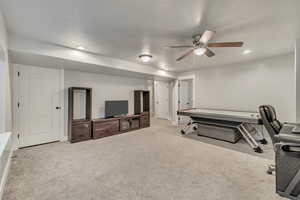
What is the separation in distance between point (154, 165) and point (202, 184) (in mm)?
830

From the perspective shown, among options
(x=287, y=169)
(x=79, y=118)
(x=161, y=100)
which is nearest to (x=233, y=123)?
(x=287, y=169)

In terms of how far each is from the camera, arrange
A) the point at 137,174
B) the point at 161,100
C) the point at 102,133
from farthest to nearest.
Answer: the point at 161,100
the point at 102,133
the point at 137,174

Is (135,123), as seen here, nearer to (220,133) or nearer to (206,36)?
(220,133)

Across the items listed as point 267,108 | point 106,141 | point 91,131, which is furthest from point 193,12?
point 91,131

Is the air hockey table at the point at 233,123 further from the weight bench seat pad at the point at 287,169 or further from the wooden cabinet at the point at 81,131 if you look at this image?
the wooden cabinet at the point at 81,131

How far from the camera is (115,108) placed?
462 centimetres

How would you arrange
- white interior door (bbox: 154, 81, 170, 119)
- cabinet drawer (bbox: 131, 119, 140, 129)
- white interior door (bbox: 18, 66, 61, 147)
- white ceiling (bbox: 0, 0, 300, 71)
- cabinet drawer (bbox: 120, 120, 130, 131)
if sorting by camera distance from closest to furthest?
white ceiling (bbox: 0, 0, 300, 71) < white interior door (bbox: 18, 66, 61, 147) < cabinet drawer (bbox: 120, 120, 130, 131) < cabinet drawer (bbox: 131, 119, 140, 129) < white interior door (bbox: 154, 81, 170, 119)

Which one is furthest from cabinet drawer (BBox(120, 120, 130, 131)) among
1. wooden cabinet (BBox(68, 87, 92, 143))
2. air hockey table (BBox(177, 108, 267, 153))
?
air hockey table (BBox(177, 108, 267, 153))

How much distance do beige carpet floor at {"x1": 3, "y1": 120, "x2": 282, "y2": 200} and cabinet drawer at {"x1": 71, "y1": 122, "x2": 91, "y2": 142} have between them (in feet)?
1.41

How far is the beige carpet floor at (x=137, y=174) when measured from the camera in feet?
5.60

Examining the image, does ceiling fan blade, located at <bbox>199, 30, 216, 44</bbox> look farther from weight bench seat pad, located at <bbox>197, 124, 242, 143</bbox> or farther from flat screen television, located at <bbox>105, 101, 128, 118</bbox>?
flat screen television, located at <bbox>105, 101, 128, 118</bbox>

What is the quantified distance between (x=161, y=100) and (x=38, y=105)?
5.41 meters

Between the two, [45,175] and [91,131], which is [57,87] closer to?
[91,131]

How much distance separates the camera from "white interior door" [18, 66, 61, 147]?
3.29 metres
